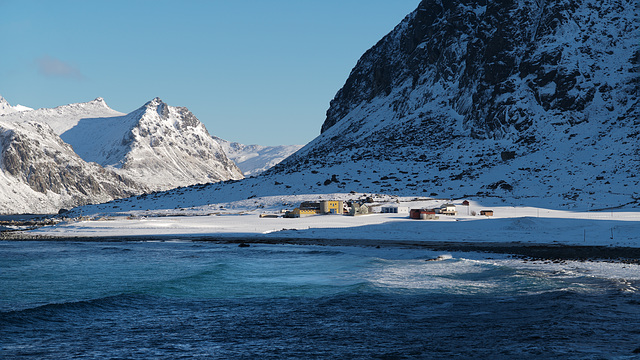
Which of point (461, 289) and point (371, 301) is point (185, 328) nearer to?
point (371, 301)

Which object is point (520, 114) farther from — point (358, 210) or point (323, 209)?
point (358, 210)

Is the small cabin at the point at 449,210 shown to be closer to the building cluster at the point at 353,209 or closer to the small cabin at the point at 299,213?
the building cluster at the point at 353,209

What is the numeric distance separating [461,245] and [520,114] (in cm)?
10492

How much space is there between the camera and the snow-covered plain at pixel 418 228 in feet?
200

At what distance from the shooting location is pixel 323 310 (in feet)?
87.6

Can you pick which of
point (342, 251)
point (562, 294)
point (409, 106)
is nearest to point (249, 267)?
point (342, 251)

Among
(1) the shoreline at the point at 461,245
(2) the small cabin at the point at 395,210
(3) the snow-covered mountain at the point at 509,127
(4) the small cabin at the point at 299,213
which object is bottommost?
(1) the shoreline at the point at 461,245

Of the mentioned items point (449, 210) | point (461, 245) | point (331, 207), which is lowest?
point (461, 245)

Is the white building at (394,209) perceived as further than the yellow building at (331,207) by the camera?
No

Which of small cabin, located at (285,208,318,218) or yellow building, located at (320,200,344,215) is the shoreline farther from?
yellow building, located at (320,200,344,215)

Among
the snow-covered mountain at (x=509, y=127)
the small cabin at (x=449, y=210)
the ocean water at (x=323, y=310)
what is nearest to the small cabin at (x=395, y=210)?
the small cabin at (x=449, y=210)

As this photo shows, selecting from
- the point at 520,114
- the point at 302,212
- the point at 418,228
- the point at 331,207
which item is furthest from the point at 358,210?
Answer: the point at 520,114

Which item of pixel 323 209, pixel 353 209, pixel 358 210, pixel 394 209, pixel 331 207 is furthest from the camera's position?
pixel 331 207

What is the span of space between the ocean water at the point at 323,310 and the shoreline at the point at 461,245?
594cm
